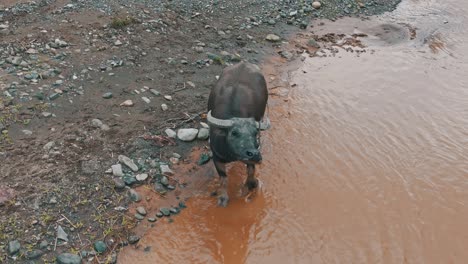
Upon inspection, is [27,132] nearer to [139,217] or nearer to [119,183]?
[119,183]

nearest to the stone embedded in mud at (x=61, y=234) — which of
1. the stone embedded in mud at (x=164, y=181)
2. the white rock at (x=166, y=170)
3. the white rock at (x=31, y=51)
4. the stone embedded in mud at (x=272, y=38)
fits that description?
the stone embedded in mud at (x=164, y=181)

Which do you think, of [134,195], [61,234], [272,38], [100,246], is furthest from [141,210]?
[272,38]

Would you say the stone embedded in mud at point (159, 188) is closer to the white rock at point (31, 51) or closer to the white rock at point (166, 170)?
the white rock at point (166, 170)

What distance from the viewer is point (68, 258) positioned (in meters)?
5.47

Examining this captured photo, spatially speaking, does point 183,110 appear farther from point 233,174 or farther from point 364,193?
point 364,193

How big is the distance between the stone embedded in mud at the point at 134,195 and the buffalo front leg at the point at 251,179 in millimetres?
1656

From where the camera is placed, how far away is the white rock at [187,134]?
766 cm

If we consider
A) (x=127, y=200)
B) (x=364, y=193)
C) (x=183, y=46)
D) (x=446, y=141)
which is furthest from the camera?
(x=183, y=46)

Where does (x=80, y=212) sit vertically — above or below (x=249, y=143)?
below

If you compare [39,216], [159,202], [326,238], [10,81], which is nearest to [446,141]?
[326,238]

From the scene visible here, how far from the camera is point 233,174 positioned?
7.27 metres

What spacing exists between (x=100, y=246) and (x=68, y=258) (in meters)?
0.42

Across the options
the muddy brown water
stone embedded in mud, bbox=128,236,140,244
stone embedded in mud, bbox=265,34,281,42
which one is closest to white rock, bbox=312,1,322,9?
stone embedded in mud, bbox=265,34,281,42

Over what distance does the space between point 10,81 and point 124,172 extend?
131 inches
